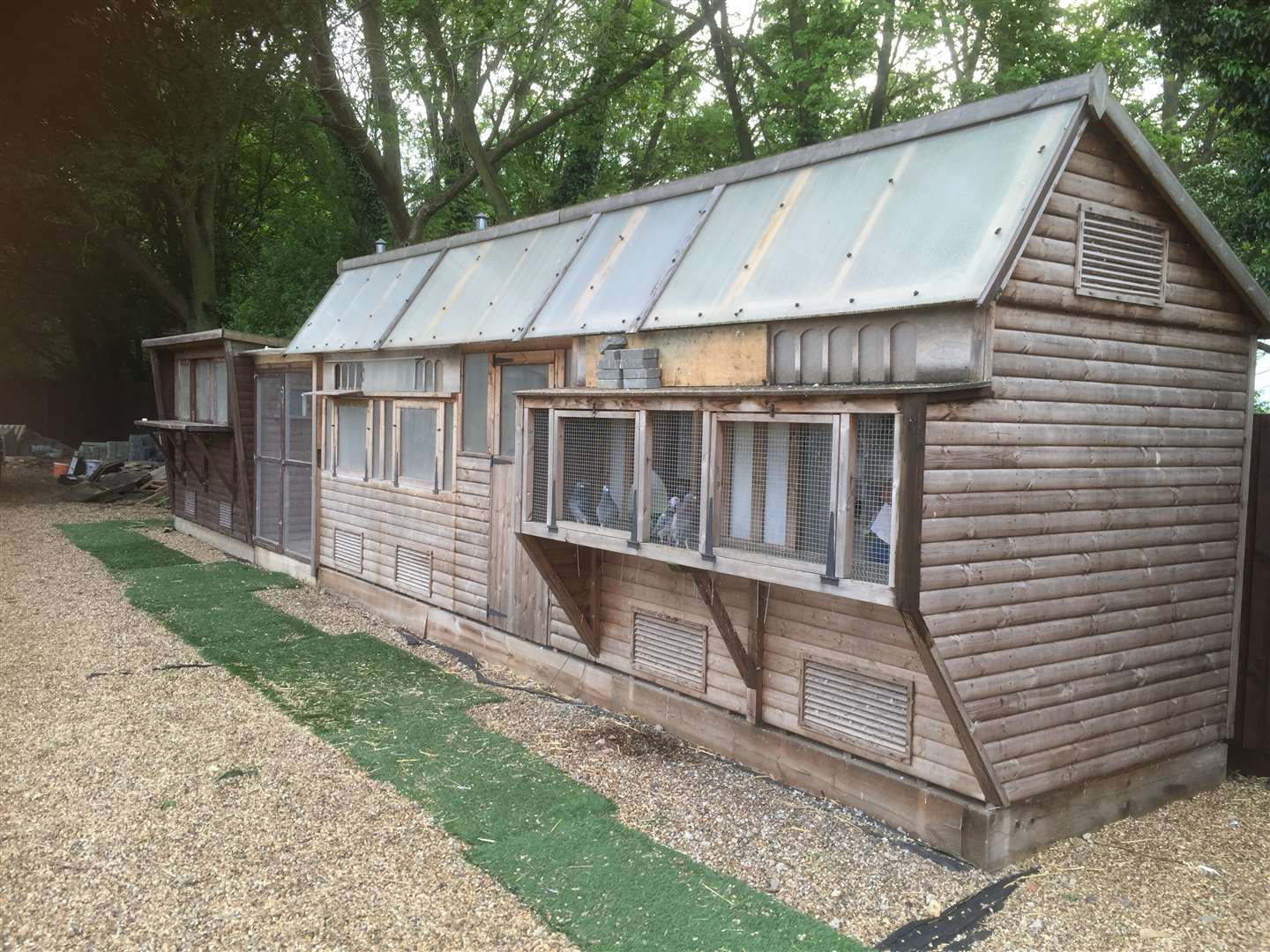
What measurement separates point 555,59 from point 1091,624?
15328 millimetres

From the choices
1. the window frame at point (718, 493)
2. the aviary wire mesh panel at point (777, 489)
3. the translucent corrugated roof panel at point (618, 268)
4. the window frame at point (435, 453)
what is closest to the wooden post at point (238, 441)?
the window frame at point (435, 453)

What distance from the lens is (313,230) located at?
1942 centimetres

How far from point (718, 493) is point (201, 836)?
332 cm

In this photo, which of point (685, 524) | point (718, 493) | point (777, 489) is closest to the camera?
point (777, 489)

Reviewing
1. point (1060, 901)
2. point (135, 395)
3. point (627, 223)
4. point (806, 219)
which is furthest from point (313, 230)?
point (1060, 901)

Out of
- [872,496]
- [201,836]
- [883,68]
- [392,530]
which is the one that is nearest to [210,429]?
[392,530]

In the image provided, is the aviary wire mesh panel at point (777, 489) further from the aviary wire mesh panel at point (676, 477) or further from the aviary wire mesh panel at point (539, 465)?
the aviary wire mesh panel at point (539, 465)

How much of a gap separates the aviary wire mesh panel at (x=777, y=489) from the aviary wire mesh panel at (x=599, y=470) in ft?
2.60

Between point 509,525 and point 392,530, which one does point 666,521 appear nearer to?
point 509,525

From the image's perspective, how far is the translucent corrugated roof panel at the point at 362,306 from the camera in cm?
1002

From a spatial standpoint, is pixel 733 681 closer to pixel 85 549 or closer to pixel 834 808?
pixel 834 808

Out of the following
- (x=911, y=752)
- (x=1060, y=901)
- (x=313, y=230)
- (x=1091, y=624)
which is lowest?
(x=1060, y=901)

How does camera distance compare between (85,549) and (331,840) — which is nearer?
(331,840)

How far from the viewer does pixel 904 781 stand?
16.7 ft
